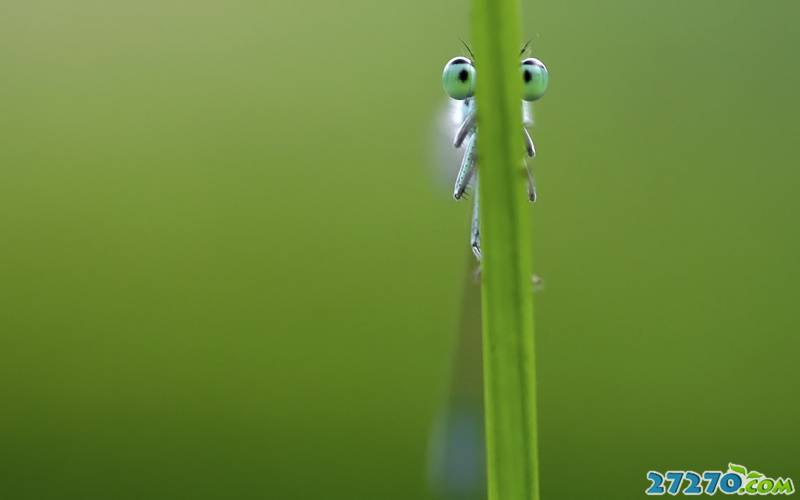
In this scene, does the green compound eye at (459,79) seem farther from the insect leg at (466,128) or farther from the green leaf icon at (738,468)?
the green leaf icon at (738,468)

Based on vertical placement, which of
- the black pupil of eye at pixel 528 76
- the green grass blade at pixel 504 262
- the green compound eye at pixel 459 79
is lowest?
the green grass blade at pixel 504 262

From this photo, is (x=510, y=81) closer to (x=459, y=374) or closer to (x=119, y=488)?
(x=459, y=374)

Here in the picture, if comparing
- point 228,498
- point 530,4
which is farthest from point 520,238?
point 228,498

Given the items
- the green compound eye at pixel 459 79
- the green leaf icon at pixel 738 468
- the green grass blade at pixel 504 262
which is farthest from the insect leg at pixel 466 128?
the green leaf icon at pixel 738 468

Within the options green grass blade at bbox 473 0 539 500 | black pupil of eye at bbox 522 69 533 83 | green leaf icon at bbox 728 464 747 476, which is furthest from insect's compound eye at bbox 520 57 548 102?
green leaf icon at bbox 728 464 747 476

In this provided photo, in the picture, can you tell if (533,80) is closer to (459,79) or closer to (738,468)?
(459,79)

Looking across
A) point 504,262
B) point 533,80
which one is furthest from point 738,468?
point 504,262

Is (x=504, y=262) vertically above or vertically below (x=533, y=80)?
below

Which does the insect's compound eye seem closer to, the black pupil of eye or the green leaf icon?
the black pupil of eye
